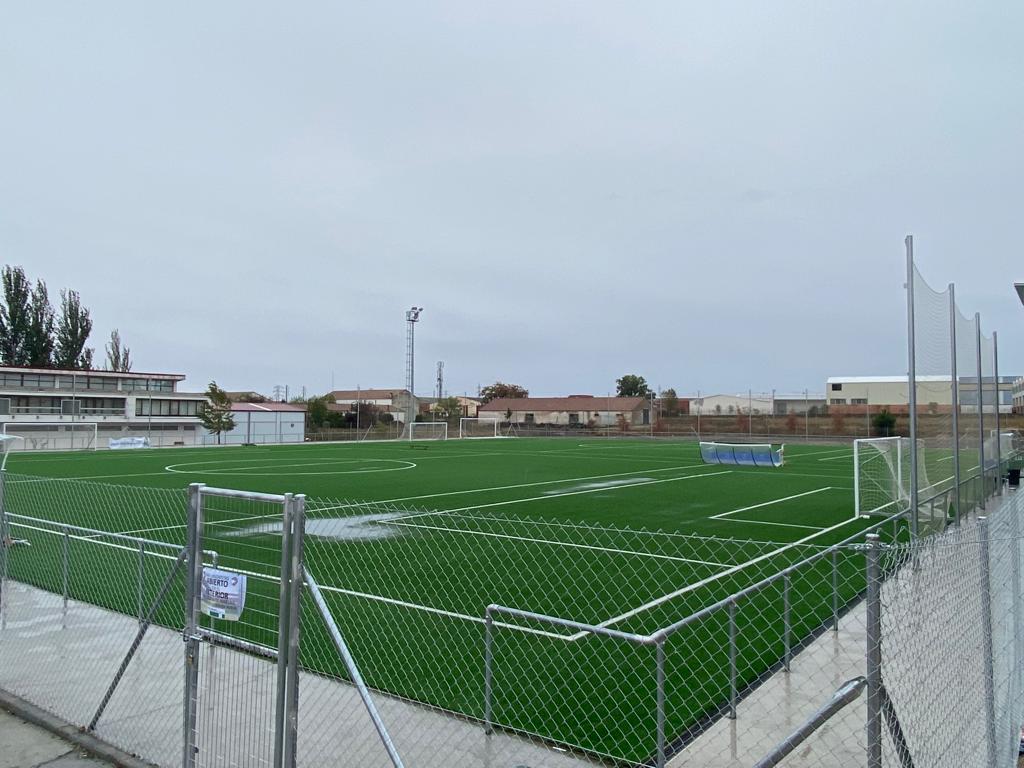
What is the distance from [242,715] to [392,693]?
1.25 metres

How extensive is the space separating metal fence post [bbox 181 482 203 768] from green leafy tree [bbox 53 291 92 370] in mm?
87074

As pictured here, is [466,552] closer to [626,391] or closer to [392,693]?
[392,693]

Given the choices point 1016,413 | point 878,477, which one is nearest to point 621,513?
point 878,477

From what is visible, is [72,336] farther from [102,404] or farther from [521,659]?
[521,659]

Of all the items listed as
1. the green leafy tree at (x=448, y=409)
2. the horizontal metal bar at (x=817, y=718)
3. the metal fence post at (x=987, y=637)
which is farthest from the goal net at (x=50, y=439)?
the green leafy tree at (x=448, y=409)

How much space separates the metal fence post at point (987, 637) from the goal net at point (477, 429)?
6023 centimetres

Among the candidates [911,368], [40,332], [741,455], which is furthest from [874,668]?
[40,332]

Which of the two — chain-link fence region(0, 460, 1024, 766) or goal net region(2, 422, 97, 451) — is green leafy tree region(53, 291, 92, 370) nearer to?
goal net region(2, 422, 97, 451)

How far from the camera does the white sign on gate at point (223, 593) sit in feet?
14.3

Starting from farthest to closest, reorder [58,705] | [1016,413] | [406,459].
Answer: [406,459]
[1016,413]
[58,705]

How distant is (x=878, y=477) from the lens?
18.0 m

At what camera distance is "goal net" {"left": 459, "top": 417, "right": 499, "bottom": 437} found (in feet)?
220

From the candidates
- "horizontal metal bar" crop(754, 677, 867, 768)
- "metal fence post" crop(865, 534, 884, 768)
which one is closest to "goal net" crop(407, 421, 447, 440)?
"horizontal metal bar" crop(754, 677, 867, 768)

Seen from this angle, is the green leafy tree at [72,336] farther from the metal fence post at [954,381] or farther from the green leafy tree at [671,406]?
the metal fence post at [954,381]
